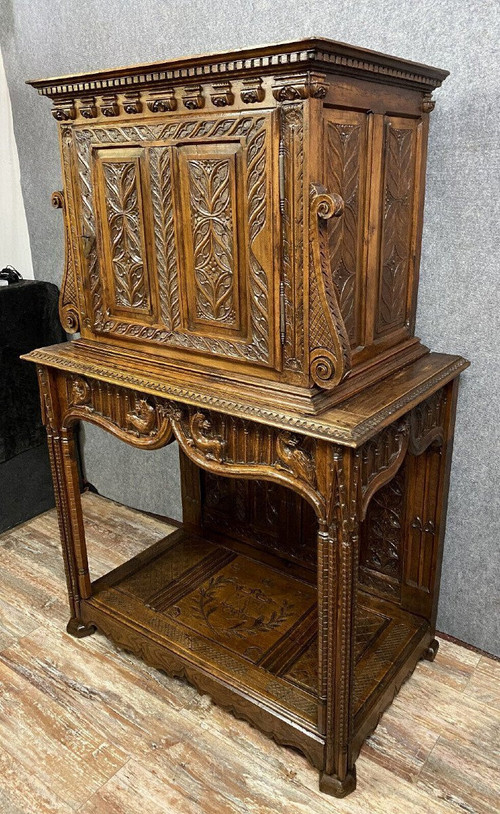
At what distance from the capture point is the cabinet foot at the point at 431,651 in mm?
2006

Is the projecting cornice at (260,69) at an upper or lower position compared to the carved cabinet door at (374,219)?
upper

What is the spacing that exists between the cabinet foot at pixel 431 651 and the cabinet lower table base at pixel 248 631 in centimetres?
5

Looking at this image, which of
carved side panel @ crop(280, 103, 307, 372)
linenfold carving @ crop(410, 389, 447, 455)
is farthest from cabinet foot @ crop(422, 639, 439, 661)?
carved side panel @ crop(280, 103, 307, 372)

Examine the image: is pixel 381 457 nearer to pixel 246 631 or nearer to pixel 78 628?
pixel 246 631

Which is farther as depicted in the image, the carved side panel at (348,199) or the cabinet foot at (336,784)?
the cabinet foot at (336,784)

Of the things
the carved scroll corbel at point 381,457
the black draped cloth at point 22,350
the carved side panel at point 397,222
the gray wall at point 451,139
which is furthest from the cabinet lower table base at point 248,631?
the carved side panel at point 397,222

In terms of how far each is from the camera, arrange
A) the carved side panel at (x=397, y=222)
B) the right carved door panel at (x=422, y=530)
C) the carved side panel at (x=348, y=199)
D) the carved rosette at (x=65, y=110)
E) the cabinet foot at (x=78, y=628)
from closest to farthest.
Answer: the carved side panel at (x=348, y=199) → the carved side panel at (x=397, y=222) → the carved rosette at (x=65, y=110) → the right carved door panel at (x=422, y=530) → the cabinet foot at (x=78, y=628)

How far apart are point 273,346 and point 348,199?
1.15 ft

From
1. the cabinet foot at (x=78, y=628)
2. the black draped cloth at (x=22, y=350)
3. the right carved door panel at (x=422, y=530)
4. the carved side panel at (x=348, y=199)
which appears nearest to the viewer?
the carved side panel at (x=348, y=199)

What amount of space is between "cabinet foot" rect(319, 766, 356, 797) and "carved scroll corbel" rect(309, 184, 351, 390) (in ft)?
3.15

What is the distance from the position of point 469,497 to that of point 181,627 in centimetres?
92

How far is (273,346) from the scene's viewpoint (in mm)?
1434

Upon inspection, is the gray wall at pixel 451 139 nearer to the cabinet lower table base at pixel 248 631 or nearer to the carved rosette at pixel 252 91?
the cabinet lower table base at pixel 248 631

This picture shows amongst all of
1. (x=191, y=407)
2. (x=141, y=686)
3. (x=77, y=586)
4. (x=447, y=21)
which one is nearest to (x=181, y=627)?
(x=141, y=686)
